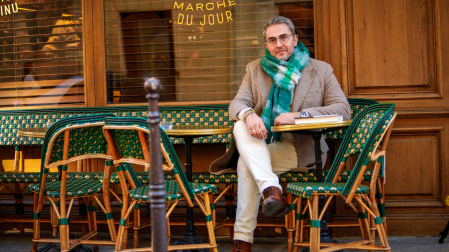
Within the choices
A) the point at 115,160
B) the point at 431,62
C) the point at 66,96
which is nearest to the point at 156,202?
the point at 115,160

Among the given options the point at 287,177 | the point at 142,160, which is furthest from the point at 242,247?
the point at 142,160

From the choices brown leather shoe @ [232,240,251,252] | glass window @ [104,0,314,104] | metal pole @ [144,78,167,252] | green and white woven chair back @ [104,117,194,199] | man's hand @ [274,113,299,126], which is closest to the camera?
metal pole @ [144,78,167,252]

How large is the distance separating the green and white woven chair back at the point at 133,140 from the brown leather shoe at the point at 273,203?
1.46ft

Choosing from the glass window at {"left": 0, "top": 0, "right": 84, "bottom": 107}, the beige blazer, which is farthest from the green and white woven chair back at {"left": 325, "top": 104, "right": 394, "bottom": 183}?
the glass window at {"left": 0, "top": 0, "right": 84, "bottom": 107}

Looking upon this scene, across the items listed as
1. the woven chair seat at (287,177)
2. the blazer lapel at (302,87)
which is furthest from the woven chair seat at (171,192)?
the blazer lapel at (302,87)

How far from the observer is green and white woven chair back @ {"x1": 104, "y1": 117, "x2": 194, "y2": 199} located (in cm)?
317

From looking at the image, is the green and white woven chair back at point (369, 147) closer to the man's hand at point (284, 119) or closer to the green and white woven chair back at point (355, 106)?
the man's hand at point (284, 119)

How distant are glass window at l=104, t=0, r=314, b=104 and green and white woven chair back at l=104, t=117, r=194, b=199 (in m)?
1.86

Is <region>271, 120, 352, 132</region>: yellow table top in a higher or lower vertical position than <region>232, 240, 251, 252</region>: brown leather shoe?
higher

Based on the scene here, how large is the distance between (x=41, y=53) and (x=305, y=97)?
290cm

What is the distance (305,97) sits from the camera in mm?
4039

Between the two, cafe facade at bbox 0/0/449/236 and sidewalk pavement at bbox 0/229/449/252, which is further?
cafe facade at bbox 0/0/449/236

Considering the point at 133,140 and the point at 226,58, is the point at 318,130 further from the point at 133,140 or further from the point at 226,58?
the point at 226,58

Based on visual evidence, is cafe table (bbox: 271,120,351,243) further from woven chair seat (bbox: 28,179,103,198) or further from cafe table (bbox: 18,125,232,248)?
woven chair seat (bbox: 28,179,103,198)
